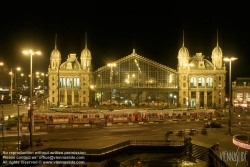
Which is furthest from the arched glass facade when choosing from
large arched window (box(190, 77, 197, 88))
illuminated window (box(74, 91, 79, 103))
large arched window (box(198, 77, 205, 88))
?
illuminated window (box(74, 91, 79, 103))

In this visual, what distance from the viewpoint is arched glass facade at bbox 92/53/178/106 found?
93.8 m

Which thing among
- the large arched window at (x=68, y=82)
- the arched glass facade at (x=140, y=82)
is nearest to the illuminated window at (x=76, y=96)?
the large arched window at (x=68, y=82)

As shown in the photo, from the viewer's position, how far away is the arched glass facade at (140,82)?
9381 cm

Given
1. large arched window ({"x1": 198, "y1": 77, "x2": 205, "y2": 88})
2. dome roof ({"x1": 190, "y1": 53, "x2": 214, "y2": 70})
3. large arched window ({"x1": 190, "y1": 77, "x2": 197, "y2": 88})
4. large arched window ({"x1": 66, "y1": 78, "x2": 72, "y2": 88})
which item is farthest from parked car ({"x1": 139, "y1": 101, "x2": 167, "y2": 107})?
large arched window ({"x1": 66, "y1": 78, "x2": 72, "y2": 88})

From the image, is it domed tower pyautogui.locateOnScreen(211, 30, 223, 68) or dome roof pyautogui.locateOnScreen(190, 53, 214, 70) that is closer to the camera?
dome roof pyautogui.locateOnScreen(190, 53, 214, 70)

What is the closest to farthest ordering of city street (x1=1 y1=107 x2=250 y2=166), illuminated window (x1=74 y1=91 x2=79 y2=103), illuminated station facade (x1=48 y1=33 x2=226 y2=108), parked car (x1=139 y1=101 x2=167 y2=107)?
city street (x1=1 y1=107 x2=250 y2=166)
parked car (x1=139 y1=101 x2=167 y2=107)
illuminated station facade (x1=48 y1=33 x2=226 y2=108)
illuminated window (x1=74 y1=91 x2=79 y2=103)

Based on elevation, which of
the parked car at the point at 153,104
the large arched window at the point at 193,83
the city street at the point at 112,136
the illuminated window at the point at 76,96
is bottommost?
A: the city street at the point at 112,136

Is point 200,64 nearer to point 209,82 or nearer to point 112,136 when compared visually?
point 209,82

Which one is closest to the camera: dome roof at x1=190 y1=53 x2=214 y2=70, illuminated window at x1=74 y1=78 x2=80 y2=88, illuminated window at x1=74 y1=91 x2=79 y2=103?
dome roof at x1=190 y1=53 x2=214 y2=70

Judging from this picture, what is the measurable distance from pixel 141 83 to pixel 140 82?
0.44 meters

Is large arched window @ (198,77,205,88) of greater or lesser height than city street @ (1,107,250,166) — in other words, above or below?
above

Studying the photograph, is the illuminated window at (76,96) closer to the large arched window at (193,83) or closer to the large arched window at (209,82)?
the large arched window at (193,83)

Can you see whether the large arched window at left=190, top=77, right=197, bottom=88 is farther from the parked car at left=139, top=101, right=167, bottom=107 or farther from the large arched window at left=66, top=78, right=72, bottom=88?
the large arched window at left=66, top=78, right=72, bottom=88

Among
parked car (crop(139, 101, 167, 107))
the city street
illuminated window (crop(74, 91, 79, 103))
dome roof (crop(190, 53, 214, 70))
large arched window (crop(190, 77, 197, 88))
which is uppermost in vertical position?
dome roof (crop(190, 53, 214, 70))
